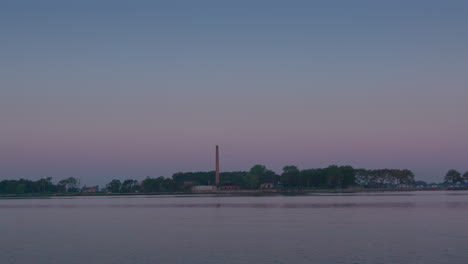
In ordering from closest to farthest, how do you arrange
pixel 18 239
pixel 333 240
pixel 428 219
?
1. pixel 333 240
2. pixel 18 239
3. pixel 428 219

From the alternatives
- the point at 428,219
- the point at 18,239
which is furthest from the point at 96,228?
the point at 428,219

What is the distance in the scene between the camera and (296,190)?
193 metres

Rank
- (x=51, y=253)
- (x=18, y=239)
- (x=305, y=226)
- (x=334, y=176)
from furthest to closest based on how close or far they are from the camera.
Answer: (x=334, y=176) → (x=305, y=226) → (x=18, y=239) → (x=51, y=253)

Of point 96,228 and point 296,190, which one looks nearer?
point 96,228

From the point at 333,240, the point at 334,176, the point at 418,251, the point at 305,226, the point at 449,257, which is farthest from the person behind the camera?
the point at 334,176

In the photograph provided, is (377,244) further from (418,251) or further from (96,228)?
(96,228)

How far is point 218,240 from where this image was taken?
107 ft

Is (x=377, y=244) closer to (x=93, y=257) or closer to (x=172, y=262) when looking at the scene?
(x=172, y=262)

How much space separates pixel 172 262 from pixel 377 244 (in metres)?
10.7

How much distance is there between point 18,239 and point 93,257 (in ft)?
35.8

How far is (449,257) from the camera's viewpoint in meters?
24.3

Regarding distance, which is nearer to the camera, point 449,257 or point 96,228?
point 449,257

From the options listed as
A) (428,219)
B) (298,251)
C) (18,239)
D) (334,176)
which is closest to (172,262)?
(298,251)

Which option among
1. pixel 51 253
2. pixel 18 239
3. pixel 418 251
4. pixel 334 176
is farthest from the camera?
pixel 334 176
